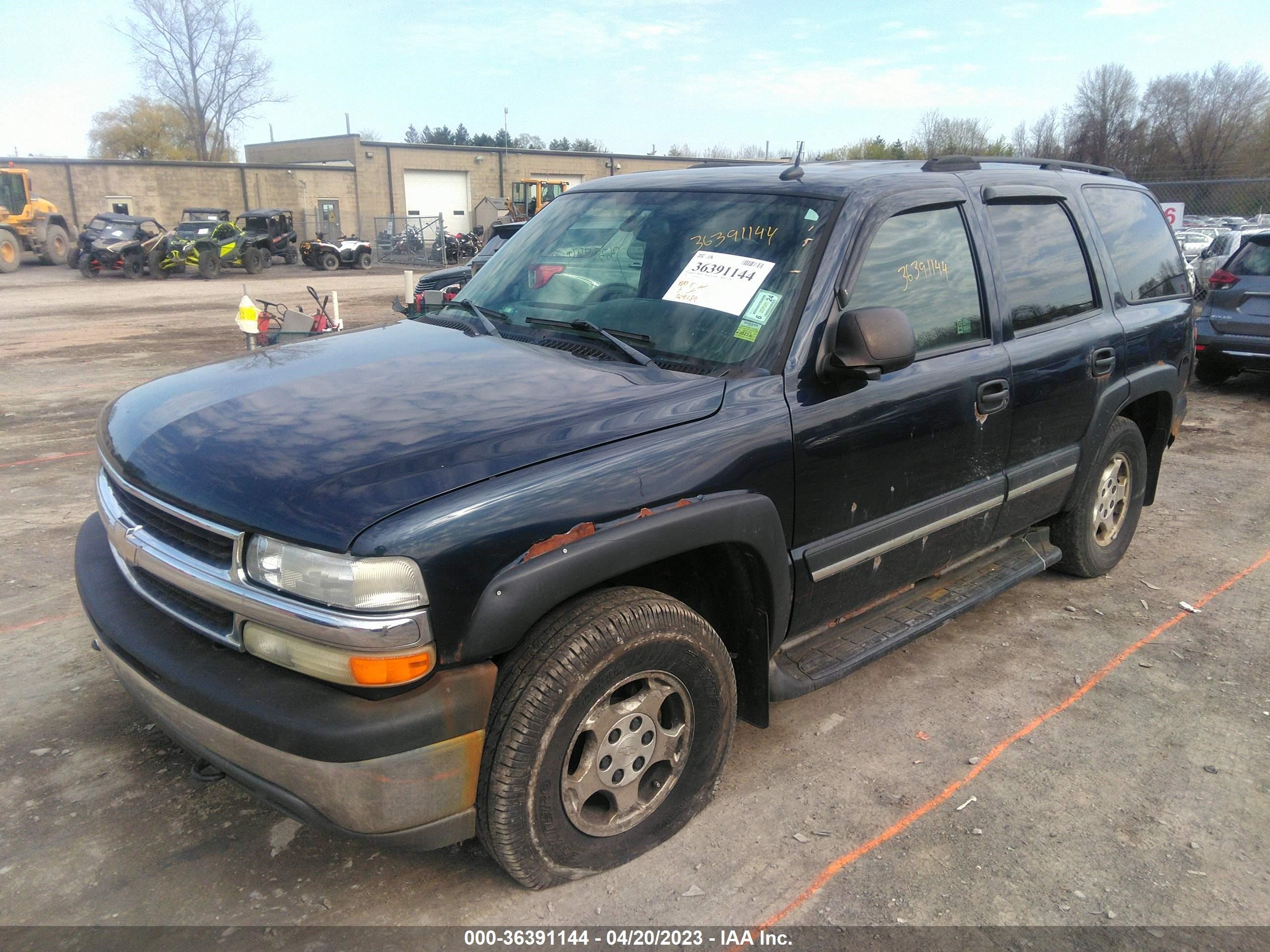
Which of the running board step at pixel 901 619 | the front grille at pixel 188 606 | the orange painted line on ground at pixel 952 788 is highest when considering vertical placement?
the front grille at pixel 188 606

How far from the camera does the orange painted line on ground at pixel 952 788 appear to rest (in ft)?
8.19

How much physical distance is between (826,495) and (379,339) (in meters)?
1.69

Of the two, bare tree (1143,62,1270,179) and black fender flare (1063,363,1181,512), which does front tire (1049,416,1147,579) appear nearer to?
black fender flare (1063,363,1181,512)

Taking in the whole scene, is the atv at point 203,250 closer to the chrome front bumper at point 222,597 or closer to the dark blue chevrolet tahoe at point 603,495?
the dark blue chevrolet tahoe at point 603,495

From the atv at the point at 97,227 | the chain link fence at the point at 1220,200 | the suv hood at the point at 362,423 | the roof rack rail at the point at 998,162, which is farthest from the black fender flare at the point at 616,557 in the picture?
the atv at the point at 97,227

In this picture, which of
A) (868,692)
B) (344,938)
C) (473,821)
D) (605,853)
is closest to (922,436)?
(868,692)

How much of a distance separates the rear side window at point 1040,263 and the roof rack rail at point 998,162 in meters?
0.21

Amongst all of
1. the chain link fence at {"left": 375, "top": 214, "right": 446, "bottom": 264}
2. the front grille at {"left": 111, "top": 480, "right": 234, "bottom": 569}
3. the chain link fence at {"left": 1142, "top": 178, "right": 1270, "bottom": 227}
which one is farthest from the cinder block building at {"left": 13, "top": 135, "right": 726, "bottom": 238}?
the front grille at {"left": 111, "top": 480, "right": 234, "bottom": 569}

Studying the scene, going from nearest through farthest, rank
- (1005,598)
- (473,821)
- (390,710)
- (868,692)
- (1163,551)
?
1. (390,710)
2. (473,821)
3. (868,692)
4. (1005,598)
5. (1163,551)

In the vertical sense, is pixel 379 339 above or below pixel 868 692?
above

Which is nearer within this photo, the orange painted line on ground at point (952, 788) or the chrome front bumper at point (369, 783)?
the chrome front bumper at point (369, 783)

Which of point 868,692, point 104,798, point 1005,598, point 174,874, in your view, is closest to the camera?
point 174,874

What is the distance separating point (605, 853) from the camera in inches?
98.1

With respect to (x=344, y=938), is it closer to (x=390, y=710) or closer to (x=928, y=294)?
(x=390, y=710)
